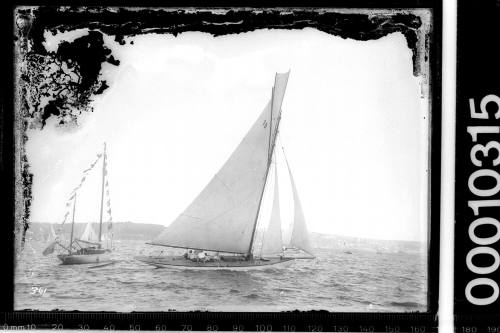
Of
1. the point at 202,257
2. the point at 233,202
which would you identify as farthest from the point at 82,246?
the point at 233,202

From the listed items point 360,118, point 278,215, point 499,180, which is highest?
point 360,118

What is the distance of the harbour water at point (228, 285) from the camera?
154cm

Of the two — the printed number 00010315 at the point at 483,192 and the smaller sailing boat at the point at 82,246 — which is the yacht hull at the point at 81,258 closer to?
the smaller sailing boat at the point at 82,246

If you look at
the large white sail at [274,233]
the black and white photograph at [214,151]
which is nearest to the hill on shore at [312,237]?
the black and white photograph at [214,151]

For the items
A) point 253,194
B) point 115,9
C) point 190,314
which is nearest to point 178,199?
point 253,194

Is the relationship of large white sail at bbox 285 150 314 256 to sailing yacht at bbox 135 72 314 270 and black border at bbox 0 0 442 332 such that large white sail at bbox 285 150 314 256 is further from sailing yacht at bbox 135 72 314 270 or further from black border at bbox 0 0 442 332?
black border at bbox 0 0 442 332

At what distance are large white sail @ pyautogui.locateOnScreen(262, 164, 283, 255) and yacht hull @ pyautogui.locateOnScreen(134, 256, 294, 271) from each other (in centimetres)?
3

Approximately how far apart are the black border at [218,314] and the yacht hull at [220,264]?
14 cm

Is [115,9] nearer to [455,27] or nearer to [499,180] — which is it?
[455,27]

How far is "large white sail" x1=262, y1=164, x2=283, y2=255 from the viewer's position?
1576 millimetres

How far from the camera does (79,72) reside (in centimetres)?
155

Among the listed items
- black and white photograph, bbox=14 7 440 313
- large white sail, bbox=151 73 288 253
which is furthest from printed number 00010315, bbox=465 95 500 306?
large white sail, bbox=151 73 288 253

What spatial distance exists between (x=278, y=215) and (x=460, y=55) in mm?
737

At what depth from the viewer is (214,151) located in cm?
157
